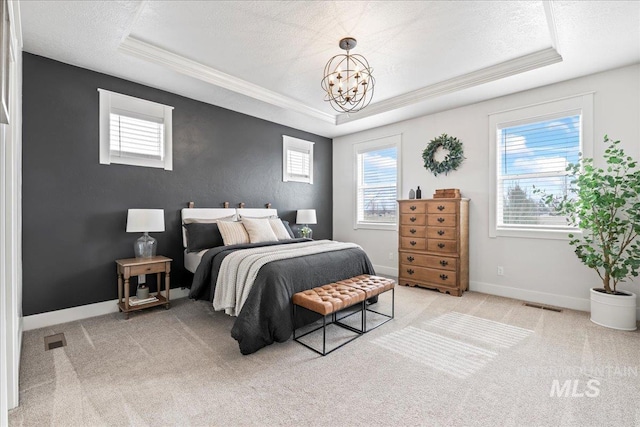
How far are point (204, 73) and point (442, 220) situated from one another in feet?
12.0

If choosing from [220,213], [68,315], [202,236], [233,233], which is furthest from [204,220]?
[68,315]

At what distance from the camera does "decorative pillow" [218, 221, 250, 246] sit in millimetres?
3770

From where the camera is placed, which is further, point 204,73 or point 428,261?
point 428,261

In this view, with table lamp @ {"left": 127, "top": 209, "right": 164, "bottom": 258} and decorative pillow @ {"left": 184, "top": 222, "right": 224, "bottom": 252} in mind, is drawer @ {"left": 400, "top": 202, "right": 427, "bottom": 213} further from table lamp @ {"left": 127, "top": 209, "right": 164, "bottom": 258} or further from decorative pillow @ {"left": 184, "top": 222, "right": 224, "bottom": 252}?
table lamp @ {"left": 127, "top": 209, "right": 164, "bottom": 258}

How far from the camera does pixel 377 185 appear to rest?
5.70 m

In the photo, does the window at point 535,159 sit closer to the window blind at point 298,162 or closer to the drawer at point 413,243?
the drawer at point 413,243

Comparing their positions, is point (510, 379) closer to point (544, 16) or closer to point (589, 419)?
point (589, 419)

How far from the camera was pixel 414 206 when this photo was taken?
4570mm

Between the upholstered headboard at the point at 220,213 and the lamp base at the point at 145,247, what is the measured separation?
462 millimetres

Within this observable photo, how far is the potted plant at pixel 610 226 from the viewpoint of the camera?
294cm

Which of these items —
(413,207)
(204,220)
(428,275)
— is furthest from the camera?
(413,207)

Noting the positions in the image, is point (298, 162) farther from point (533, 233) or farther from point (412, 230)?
point (533, 233)

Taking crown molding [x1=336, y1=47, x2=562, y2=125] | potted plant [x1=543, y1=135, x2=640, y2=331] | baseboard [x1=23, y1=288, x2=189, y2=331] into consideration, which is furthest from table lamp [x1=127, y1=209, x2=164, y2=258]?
potted plant [x1=543, y1=135, x2=640, y2=331]

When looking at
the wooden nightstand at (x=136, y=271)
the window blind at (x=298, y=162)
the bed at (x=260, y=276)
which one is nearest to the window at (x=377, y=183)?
the window blind at (x=298, y=162)
